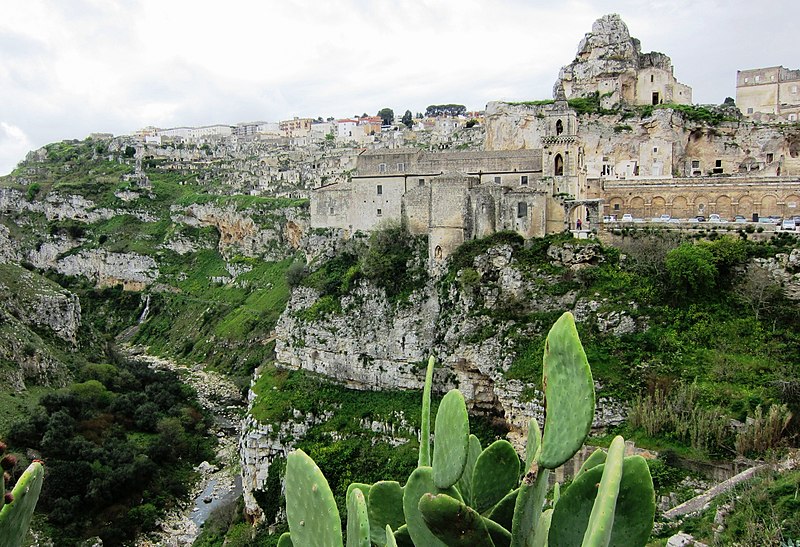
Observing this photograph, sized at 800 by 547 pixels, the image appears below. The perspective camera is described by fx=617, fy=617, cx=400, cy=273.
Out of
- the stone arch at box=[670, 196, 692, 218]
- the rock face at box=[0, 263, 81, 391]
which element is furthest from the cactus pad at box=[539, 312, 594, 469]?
the rock face at box=[0, 263, 81, 391]

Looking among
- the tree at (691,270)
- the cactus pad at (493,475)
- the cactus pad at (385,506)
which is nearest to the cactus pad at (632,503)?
the cactus pad at (493,475)

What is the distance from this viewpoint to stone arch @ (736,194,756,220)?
1025 inches

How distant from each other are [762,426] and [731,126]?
20.4m

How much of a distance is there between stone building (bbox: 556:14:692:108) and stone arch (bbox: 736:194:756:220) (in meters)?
11.5

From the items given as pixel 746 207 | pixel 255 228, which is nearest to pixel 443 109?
pixel 255 228

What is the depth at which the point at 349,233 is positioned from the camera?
33219 millimetres

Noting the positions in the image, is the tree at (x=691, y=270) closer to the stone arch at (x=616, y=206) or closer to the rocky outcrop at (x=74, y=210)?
the stone arch at (x=616, y=206)

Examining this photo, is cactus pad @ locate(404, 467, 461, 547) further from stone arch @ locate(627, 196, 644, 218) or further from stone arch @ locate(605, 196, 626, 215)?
stone arch @ locate(627, 196, 644, 218)

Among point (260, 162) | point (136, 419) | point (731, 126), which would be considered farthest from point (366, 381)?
point (260, 162)

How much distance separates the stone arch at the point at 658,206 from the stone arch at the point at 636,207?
0.46 meters

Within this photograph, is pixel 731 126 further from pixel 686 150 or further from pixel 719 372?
pixel 719 372

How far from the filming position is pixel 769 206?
25.7 meters

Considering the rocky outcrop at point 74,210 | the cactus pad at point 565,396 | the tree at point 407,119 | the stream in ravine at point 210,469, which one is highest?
the tree at point 407,119

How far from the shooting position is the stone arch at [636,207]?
93.6 ft
